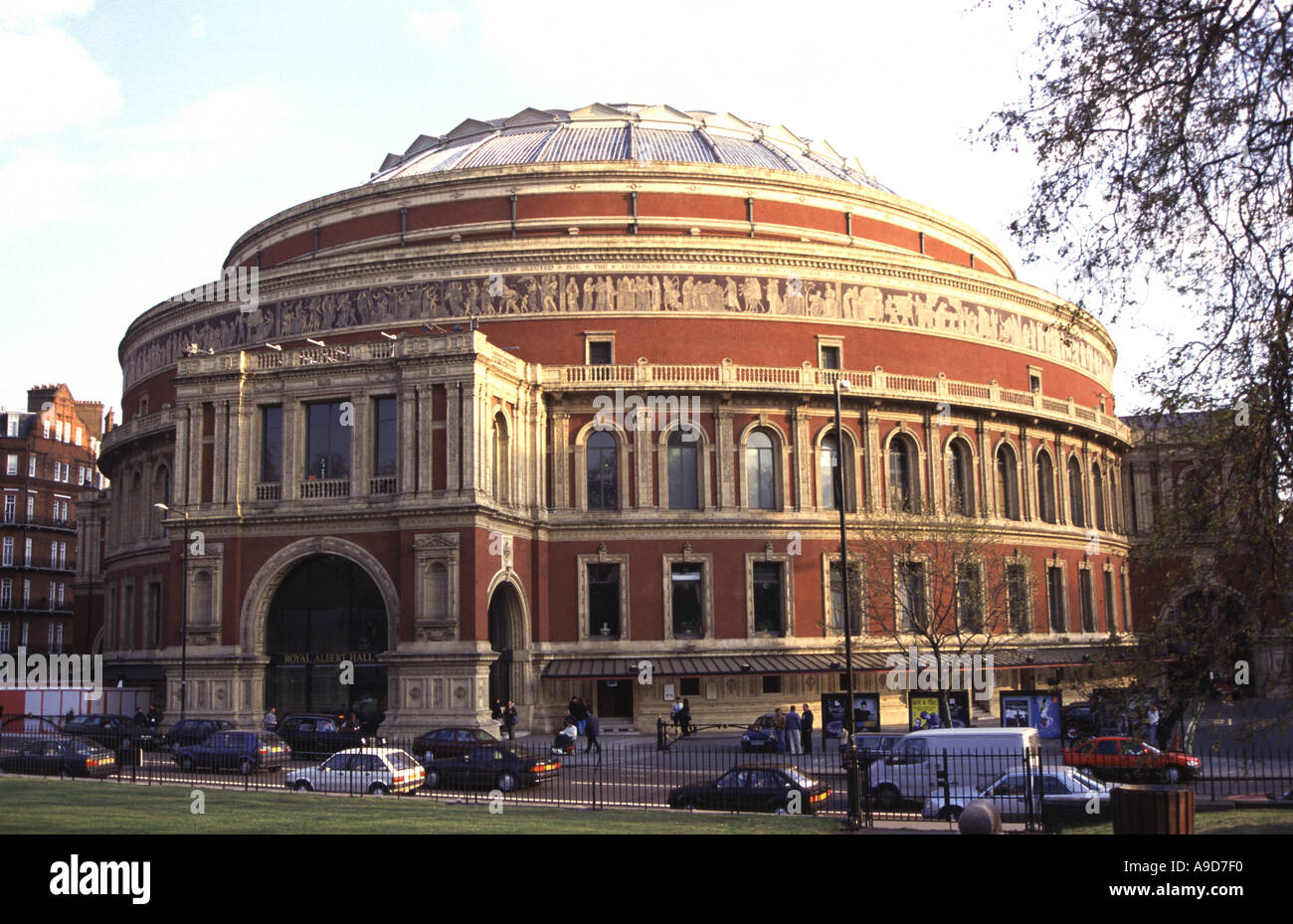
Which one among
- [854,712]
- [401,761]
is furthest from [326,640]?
[854,712]


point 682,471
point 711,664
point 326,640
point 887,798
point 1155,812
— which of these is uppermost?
point 682,471

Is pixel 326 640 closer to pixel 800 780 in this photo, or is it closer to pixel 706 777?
pixel 706 777

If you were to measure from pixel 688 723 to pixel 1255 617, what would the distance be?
26417 millimetres

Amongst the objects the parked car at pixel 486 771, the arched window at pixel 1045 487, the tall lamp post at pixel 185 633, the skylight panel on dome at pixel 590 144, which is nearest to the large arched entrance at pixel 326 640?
the tall lamp post at pixel 185 633

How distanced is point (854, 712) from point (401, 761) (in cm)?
1534

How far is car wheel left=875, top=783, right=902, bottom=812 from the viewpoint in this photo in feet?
80.3

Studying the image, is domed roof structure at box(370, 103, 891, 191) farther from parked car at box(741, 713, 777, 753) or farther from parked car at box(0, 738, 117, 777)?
parked car at box(0, 738, 117, 777)

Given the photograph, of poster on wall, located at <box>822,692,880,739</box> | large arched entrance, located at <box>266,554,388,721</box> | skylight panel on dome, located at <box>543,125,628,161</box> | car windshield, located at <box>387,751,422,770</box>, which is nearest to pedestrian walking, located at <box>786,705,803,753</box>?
poster on wall, located at <box>822,692,880,739</box>

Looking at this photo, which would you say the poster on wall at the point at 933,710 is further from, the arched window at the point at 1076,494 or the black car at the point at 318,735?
the arched window at the point at 1076,494

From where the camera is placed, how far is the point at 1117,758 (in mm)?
27953

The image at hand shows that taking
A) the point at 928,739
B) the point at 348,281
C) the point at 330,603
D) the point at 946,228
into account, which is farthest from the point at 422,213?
the point at 928,739

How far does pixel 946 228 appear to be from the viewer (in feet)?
195

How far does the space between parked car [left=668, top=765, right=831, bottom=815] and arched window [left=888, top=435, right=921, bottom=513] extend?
964 inches

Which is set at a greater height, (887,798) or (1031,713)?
(1031,713)
